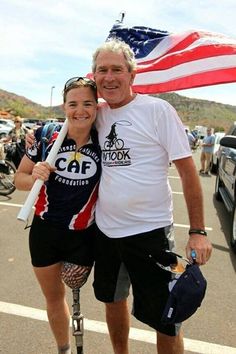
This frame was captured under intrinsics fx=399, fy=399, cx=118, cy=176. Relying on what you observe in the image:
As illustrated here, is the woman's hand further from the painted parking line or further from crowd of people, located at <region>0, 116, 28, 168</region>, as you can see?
crowd of people, located at <region>0, 116, 28, 168</region>

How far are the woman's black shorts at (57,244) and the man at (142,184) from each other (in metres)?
0.20

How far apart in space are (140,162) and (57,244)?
2.44ft

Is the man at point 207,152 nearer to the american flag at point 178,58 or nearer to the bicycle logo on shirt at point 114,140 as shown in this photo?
the american flag at point 178,58

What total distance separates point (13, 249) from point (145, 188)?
10.9 ft

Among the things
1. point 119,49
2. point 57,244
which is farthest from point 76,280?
point 119,49

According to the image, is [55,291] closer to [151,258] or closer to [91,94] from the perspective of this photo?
[151,258]

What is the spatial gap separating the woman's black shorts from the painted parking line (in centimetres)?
102

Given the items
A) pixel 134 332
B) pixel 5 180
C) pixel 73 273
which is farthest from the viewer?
pixel 5 180

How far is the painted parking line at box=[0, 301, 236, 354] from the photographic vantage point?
3059mm

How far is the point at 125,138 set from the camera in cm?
225

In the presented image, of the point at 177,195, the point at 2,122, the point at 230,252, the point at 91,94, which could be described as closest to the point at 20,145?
the point at 177,195

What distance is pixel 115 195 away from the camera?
228 cm

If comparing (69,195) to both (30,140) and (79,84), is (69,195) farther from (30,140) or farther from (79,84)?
(79,84)

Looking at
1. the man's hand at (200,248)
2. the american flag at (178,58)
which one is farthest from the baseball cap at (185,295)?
the american flag at (178,58)
